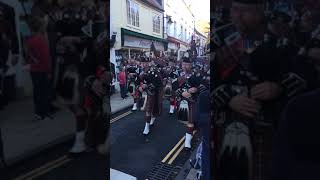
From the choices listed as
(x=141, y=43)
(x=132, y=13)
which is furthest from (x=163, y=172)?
(x=132, y=13)

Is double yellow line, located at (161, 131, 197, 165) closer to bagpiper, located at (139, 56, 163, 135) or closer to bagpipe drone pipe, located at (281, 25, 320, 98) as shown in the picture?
bagpiper, located at (139, 56, 163, 135)

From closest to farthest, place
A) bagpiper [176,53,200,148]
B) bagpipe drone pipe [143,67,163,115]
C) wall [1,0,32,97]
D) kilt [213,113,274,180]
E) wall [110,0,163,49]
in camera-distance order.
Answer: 1. kilt [213,113,274,180]
2. wall [1,0,32,97]
3. wall [110,0,163,49]
4. bagpiper [176,53,200,148]
5. bagpipe drone pipe [143,67,163,115]

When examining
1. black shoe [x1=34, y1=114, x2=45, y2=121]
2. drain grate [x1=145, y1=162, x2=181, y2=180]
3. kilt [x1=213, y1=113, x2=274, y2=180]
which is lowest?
drain grate [x1=145, y1=162, x2=181, y2=180]

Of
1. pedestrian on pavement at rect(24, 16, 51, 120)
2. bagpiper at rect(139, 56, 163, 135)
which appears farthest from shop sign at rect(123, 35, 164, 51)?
pedestrian on pavement at rect(24, 16, 51, 120)

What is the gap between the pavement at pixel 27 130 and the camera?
219 cm

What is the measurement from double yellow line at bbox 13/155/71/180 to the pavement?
0.32ft

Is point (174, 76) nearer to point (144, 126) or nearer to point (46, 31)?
point (144, 126)

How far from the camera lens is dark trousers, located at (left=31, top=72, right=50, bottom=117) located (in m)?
2.25

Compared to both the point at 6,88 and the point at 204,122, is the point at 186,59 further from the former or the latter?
the point at 6,88

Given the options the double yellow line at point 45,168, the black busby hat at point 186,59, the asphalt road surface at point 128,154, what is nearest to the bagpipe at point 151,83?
the asphalt road surface at point 128,154

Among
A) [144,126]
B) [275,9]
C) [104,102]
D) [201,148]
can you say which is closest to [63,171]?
[104,102]

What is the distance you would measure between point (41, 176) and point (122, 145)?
699 mm

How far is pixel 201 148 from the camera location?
2.80 metres

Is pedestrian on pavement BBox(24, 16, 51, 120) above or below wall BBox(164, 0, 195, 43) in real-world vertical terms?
below
